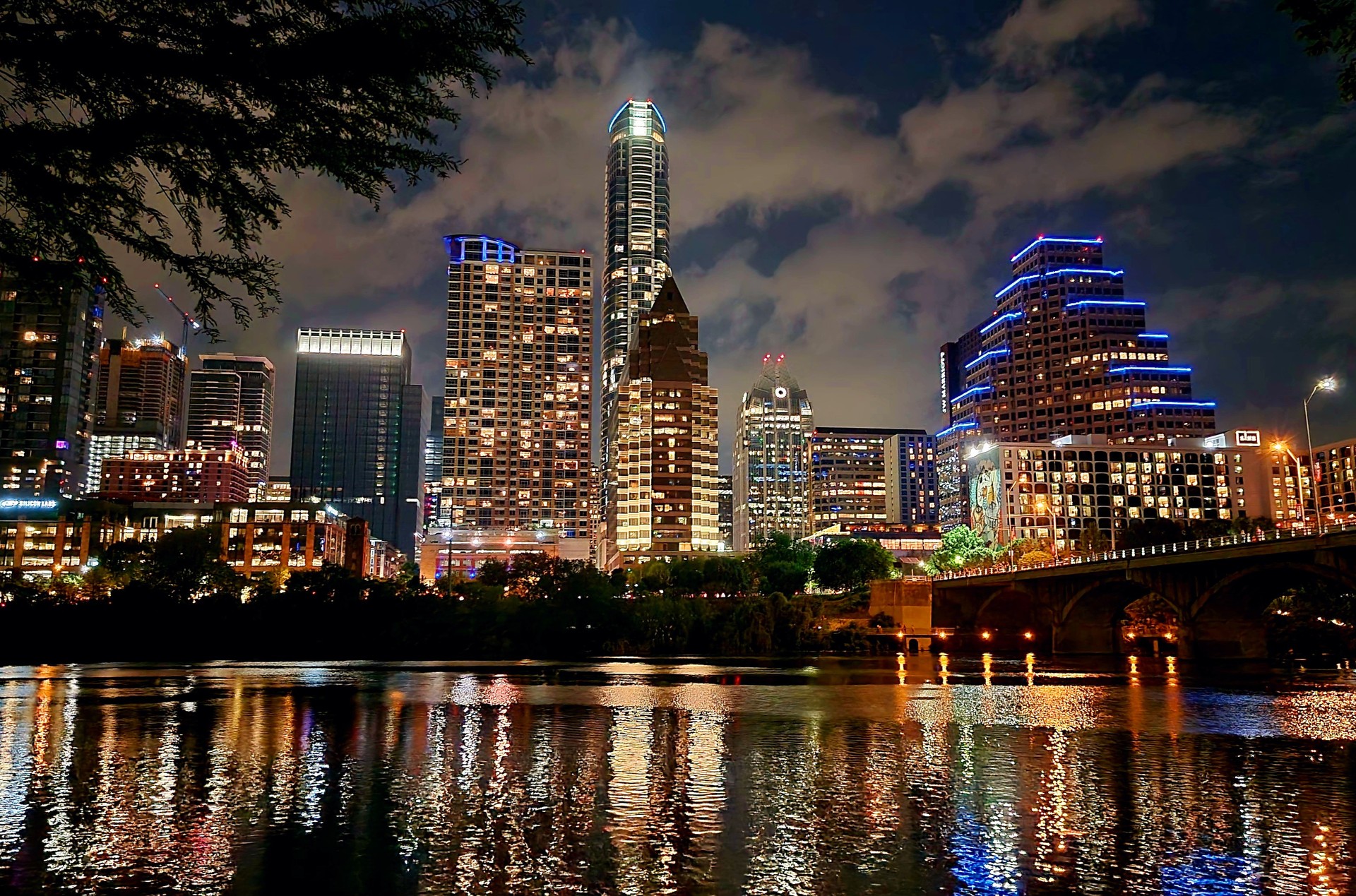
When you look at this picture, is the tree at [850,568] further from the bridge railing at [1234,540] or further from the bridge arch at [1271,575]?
the bridge arch at [1271,575]

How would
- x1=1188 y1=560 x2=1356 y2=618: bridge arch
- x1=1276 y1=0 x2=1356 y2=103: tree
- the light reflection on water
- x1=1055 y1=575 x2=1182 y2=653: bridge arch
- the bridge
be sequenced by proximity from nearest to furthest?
x1=1276 y1=0 x2=1356 y2=103: tree < the light reflection on water < x1=1188 y1=560 x2=1356 y2=618: bridge arch < the bridge < x1=1055 y1=575 x2=1182 y2=653: bridge arch

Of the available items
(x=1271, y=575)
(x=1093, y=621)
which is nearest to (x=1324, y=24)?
(x=1271, y=575)

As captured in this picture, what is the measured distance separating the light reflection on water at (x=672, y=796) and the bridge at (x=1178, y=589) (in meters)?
26.6

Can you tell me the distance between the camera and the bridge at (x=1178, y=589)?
Result: 262 feet

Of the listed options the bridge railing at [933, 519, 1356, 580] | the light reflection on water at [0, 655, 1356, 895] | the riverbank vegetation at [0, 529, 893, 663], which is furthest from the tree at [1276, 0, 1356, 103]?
the riverbank vegetation at [0, 529, 893, 663]

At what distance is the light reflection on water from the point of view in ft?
63.8

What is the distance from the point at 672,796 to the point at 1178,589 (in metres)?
87.8

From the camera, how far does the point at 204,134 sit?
11656 millimetres

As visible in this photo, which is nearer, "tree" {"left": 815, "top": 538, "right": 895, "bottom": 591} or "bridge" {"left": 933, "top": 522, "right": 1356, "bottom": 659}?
"bridge" {"left": 933, "top": 522, "right": 1356, "bottom": 659}

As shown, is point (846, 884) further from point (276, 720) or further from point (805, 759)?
point (276, 720)

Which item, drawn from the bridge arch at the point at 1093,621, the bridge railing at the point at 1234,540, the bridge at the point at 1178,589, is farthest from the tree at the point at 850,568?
the bridge arch at the point at 1093,621

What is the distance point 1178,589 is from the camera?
→ 99.4 metres

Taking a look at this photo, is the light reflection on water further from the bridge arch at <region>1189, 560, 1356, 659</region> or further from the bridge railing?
the bridge arch at <region>1189, 560, 1356, 659</region>

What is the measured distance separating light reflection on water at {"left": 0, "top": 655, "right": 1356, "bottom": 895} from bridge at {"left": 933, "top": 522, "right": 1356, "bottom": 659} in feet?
87.4
